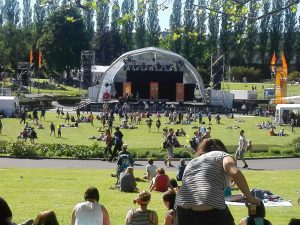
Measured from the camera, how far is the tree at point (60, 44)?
98.4 metres

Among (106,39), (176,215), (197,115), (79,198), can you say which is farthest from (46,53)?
(176,215)

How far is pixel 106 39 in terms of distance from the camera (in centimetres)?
12231

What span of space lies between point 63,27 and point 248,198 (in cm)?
9581

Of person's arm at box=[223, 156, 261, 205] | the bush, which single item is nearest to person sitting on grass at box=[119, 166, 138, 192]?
person's arm at box=[223, 156, 261, 205]

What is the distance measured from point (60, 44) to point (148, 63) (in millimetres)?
24886

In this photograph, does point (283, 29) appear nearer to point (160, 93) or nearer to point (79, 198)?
point (160, 93)

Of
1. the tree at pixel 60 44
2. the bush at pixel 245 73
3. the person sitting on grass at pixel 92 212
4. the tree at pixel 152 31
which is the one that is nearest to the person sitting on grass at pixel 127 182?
the person sitting on grass at pixel 92 212

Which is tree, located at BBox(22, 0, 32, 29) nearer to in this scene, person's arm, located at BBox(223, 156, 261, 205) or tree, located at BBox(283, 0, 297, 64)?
tree, located at BBox(283, 0, 297, 64)

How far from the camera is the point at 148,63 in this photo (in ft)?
255

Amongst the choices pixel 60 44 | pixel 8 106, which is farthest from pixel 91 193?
pixel 60 44

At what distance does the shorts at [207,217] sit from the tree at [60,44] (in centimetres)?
9364

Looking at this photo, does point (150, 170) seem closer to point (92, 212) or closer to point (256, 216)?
point (92, 212)

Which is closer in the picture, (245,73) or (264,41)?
(245,73)

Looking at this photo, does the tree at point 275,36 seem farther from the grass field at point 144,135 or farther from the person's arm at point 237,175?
the person's arm at point 237,175
